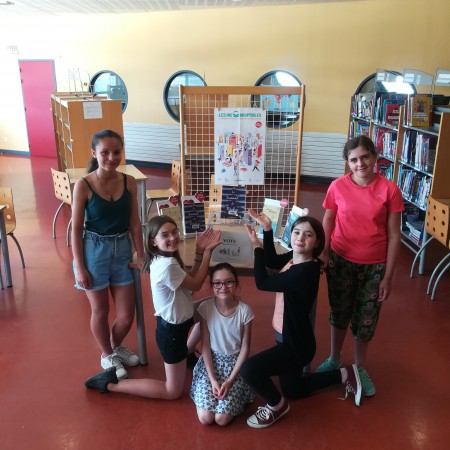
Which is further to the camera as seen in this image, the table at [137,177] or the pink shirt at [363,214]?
the table at [137,177]

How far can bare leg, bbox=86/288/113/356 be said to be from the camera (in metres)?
2.51

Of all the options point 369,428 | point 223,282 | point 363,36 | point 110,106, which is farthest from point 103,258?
point 363,36

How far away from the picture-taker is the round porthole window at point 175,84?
8188mm

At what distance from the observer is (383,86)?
21.5 feet

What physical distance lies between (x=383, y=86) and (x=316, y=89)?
1.17 metres

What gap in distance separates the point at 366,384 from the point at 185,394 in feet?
3.46

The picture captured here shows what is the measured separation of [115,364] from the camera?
8.78 ft

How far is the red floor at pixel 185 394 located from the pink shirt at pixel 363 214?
0.89m

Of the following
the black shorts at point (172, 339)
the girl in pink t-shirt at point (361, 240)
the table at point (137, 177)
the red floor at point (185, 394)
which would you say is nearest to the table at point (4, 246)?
the red floor at point (185, 394)

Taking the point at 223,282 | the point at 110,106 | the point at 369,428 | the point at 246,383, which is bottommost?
the point at 369,428

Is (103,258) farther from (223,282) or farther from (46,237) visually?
(46,237)

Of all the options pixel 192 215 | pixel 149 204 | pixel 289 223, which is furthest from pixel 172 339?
pixel 149 204

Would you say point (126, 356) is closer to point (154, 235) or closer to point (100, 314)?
point (100, 314)

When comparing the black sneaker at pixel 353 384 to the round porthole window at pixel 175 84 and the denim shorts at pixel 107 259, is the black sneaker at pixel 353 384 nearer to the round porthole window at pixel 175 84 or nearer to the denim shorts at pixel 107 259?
the denim shorts at pixel 107 259
